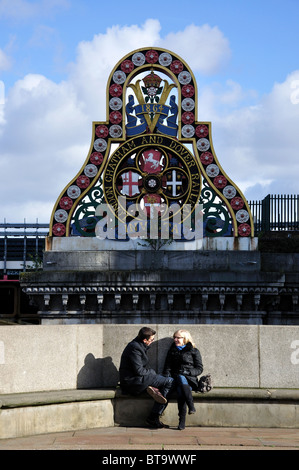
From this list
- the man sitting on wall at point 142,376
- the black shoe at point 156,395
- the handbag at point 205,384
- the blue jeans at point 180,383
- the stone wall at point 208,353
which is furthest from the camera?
the stone wall at point 208,353

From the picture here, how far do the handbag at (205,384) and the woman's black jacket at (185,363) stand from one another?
11 centimetres

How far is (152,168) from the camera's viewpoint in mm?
31828

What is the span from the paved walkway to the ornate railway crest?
18.3 meters

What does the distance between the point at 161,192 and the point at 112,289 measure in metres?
4.79

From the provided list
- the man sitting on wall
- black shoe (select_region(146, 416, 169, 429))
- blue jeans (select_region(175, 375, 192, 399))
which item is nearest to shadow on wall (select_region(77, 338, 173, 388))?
the man sitting on wall

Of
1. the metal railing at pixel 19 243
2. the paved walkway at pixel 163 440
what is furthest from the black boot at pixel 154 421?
the metal railing at pixel 19 243

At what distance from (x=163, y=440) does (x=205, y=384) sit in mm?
1729

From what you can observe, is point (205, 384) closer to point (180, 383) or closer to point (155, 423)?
point (180, 383)

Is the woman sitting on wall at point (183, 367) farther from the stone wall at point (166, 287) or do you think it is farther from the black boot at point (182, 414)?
the stone wall at point (166, 287)

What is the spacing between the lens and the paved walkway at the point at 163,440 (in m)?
11.7

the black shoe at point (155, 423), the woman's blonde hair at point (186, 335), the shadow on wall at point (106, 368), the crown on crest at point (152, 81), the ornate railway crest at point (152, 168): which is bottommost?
the black shoe at point (155, 423)

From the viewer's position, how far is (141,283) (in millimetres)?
29094

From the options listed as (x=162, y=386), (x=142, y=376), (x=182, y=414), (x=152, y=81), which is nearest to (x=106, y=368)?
(x=142, y=376)

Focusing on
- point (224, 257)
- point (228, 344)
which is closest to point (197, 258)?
point (224, 257)
